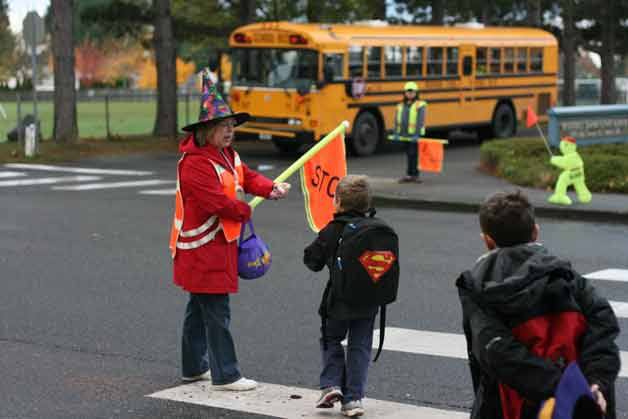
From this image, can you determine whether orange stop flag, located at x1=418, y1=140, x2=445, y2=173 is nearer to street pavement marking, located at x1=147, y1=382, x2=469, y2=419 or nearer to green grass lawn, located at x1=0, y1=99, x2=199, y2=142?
street pavement marking, located at x1=147, y1=382, x2=469, y2=419

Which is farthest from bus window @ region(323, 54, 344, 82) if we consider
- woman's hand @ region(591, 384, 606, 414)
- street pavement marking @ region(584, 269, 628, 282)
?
woman's hand @ region(591, 384, 606, 414)

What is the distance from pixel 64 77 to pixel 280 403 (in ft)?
71.6

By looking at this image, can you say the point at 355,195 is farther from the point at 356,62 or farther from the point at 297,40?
the point at 356,62

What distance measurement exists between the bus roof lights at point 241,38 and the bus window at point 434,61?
4.45 metres

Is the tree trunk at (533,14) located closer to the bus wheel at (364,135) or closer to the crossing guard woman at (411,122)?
the bus wheel at (364,135)

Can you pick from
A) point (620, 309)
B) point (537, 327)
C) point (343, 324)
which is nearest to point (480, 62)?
point (620, 309)

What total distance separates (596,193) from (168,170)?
8820 millimetres

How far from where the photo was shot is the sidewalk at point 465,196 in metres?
15.0

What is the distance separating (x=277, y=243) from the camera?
1270cm

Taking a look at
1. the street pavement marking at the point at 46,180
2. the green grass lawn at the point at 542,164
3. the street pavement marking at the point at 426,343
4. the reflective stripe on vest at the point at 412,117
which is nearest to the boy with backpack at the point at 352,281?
the street pavement marking at the point at 426,343

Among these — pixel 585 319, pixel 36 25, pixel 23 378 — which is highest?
pixel 36 25

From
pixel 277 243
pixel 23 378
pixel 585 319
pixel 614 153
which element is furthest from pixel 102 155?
pixel 585 319

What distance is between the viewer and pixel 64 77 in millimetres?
27234

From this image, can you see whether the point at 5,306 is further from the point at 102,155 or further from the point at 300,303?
the point at 102,155
